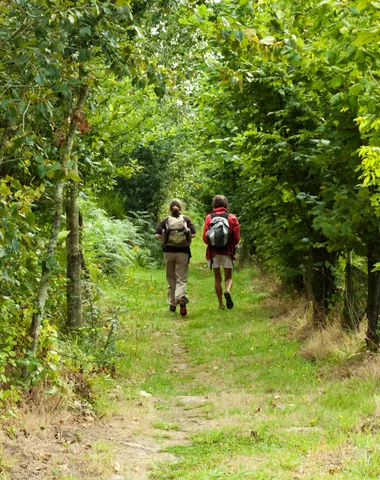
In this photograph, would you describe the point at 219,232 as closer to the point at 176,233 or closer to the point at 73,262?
the point at 176,233

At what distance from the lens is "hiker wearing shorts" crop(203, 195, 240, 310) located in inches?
490

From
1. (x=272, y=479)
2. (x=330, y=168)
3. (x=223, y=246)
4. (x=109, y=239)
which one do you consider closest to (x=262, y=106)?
(x=330, y=168)

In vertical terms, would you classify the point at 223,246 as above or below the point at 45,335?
above

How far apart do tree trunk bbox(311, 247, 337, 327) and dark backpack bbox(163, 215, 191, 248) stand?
3517 millimetres

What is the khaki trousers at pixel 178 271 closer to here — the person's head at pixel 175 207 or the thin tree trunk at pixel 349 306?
the person's head at pixel 175 207

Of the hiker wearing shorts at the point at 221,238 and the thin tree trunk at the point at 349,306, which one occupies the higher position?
the hiker wearing shorts at the point at 221,238

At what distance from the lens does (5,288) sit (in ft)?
17.8

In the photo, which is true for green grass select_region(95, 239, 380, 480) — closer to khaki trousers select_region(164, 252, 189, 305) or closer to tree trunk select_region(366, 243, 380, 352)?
khaki trousers select_region(164, 252, 189, 305)

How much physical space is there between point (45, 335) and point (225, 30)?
10.0ft

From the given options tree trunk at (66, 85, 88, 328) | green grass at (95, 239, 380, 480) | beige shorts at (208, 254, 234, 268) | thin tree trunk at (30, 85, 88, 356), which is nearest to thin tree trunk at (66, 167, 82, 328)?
tree trunk at (66, 85, 88, 328)

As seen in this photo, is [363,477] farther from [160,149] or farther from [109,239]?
[160,149]

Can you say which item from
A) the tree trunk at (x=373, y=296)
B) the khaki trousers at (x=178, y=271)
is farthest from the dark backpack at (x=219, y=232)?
the tree trunk at (x=373, y=296)

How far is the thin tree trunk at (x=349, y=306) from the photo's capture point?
27.3 feet

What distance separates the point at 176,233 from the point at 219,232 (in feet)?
2.92
